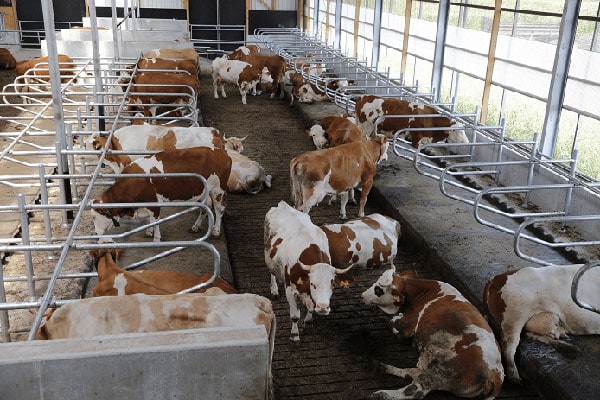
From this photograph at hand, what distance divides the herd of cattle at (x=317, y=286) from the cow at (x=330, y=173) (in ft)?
0.05

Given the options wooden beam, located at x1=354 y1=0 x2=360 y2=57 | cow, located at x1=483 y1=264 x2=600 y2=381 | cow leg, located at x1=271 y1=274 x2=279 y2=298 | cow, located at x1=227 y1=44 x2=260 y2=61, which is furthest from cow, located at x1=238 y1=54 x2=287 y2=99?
cow, located at x1=483 y1=264 x2=600 y2=381

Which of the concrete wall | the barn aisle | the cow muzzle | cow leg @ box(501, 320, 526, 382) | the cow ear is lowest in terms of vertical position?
the barn aisle

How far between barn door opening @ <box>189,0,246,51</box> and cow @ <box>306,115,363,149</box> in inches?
798

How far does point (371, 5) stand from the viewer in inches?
840

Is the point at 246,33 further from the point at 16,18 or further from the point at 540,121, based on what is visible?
the point at 540,121

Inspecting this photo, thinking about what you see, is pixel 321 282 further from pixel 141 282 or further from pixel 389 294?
pixel 141 282

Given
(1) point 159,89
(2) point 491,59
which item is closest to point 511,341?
(2) point 491,59

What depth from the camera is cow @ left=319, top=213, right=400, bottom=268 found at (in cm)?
718

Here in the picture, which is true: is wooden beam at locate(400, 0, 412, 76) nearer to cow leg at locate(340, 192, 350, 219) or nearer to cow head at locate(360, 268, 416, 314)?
cow leg at locate(340, 192, 350, 219)

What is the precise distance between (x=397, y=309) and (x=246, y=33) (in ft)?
87.9

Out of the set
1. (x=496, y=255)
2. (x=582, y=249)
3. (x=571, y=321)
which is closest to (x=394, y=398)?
(x=571, y=321)

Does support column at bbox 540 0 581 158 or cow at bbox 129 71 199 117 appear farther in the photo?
cow at bbox 129 71 199 117

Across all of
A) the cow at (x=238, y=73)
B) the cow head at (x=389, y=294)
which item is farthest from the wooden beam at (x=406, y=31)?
the cow head at (x=389, y=294)

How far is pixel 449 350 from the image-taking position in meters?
5.09
